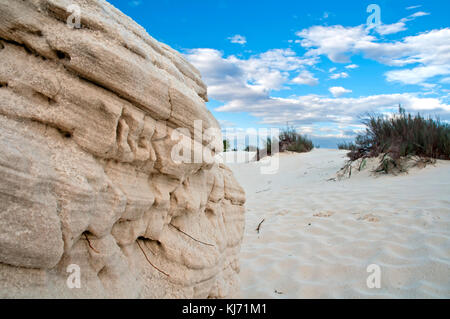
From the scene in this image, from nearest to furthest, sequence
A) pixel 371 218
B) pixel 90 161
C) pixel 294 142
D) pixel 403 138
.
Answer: pixel 90 161 → pixel 371 218 → pixel 403 138 → pixel 294 142

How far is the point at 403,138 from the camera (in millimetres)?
8375

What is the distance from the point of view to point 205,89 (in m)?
3.20

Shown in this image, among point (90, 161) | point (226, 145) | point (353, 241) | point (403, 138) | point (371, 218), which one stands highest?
point (226, 145)

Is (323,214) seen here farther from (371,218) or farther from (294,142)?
(294,142)

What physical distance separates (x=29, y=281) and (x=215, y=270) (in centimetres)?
146

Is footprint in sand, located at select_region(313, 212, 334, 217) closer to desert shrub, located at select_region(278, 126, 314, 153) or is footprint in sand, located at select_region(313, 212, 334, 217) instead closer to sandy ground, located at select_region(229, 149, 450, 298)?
sandy ground, located at select_region(229, 149, 450, 298)

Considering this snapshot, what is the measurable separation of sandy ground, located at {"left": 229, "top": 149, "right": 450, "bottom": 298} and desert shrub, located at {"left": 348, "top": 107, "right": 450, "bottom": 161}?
0.99 meters

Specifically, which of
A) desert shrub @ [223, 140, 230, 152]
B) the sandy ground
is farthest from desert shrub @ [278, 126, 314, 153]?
the sandy ground

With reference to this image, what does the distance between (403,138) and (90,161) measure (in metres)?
8.87

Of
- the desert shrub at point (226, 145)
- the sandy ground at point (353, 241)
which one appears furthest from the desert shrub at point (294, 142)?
the sandy ground at point (353, 241)

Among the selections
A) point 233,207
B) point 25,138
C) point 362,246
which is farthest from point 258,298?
point 25,138

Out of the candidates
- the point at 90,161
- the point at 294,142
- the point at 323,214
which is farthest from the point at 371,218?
the point at 294,142

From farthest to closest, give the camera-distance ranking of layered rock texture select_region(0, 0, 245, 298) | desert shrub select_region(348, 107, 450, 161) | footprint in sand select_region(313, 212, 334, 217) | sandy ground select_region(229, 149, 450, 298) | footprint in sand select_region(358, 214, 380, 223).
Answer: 1. desert shrub select_region(348, 107, 450, 161)
2. footprint in sand select_region(313, 212, 334, 217)
3. footprint in sand select_region(358, 214, 380, 223)
4. sandy ground select_region(229, 149, 450, 298)
5. layered rock texture select_region(0, 0, 245, 298)

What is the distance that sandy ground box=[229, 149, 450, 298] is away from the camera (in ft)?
9.96
